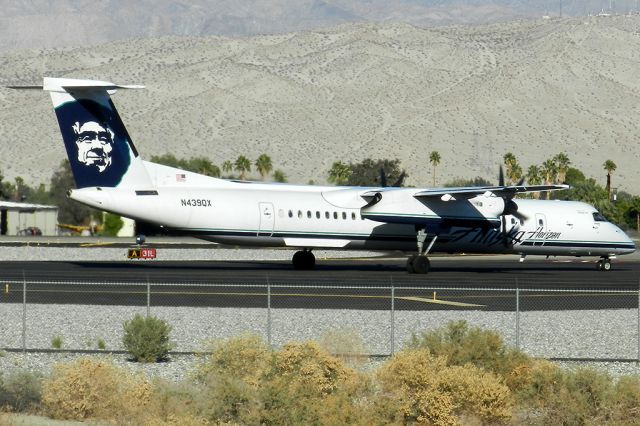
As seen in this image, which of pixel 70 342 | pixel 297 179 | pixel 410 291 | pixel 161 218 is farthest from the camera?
pixel 297 179

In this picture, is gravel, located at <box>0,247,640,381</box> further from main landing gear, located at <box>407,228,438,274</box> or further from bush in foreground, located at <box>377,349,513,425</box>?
main landing gear, located at <box>407,228,438,274</box>

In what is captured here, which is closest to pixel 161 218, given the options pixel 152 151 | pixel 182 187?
pixel 182 187

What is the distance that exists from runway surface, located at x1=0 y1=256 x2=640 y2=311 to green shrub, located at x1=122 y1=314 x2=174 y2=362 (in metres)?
2.56

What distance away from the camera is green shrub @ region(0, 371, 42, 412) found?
17.5 m

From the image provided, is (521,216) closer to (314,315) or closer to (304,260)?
(304,260)

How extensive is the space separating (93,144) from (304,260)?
10.4 meters

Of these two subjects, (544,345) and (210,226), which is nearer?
(544,345)

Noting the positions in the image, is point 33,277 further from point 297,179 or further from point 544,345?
point 297,179

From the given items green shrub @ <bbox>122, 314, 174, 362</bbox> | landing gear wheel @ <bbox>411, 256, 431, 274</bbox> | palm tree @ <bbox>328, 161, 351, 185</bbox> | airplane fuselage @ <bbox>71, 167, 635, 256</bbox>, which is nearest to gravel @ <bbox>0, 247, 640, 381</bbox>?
green shrub @ <bbox>122, 314, 174, 362</bbox>

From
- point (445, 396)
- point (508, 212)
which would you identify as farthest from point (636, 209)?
point (445, 396)

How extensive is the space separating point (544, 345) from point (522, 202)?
920 inches

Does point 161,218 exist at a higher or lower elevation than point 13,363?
higher

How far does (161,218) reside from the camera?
41.9m

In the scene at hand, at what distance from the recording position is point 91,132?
136ft
